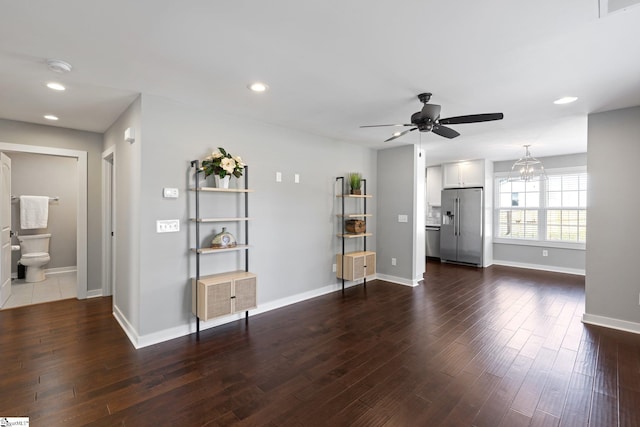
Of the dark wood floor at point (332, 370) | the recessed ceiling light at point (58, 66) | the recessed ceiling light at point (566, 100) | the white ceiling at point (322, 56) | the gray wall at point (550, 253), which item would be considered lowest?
the dark wood floor at point (332, 370)

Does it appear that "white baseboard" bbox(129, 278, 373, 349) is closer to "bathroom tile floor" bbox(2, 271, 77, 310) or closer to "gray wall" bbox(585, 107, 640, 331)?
"bathroom tile floor" bbox(2, 271, 77, 310)

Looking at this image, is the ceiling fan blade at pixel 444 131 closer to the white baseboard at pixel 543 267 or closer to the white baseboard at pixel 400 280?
the white baseboard at pixel 400 280

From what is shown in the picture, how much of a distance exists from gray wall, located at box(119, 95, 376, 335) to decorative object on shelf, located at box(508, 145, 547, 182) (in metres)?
3.18

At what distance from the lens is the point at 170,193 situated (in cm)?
309

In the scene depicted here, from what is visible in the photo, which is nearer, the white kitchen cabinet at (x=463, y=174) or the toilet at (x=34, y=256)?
the toilet at (x=34, y=256)

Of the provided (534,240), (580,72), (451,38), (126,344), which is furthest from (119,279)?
(534,240)

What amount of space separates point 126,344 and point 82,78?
2460mm

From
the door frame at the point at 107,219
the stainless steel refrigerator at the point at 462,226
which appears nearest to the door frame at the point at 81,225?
the door frame at the point at 107,219

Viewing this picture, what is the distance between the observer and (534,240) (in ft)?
21.8

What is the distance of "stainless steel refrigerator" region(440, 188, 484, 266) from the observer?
6820 mm

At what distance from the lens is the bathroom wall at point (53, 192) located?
546cm

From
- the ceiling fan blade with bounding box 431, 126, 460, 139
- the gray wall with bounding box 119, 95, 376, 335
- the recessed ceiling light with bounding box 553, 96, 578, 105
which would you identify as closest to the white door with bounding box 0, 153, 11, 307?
the gray wall with bounding box 119, 95, 376, 335

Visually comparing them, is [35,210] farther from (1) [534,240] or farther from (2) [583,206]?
(2) [583,206]

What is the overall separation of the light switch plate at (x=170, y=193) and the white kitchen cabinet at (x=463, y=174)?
6.26 m
